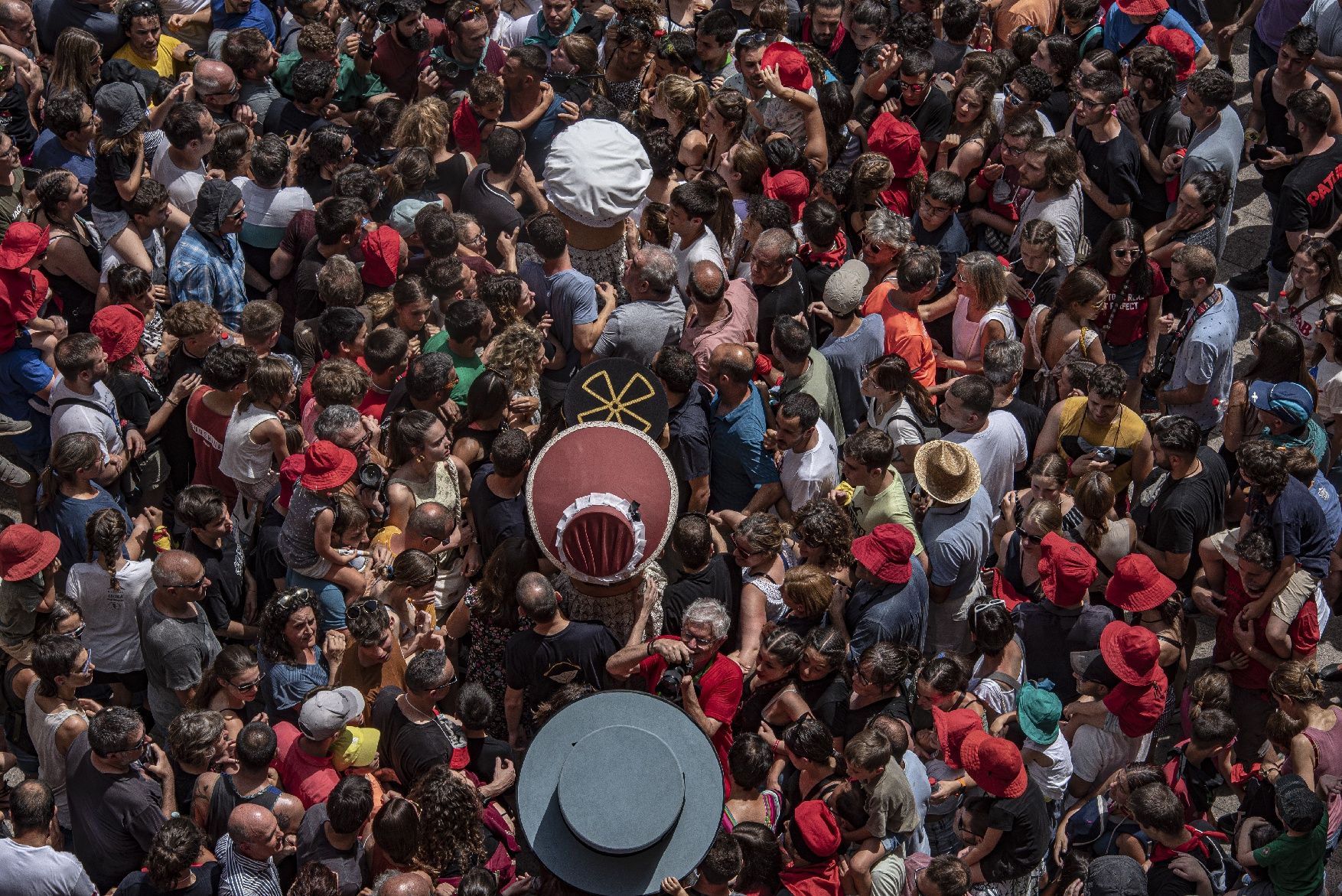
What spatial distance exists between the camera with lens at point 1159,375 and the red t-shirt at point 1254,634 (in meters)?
1.59

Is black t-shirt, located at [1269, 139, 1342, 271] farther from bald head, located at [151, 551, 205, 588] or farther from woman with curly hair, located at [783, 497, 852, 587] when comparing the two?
bald head, located at [151, 551, 205, 588]

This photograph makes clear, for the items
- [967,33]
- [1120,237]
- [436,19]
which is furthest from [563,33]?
[1120,237]

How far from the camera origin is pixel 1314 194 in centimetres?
972

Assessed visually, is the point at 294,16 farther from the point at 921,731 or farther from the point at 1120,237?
the point at 921,731

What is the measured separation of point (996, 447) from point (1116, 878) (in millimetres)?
2555

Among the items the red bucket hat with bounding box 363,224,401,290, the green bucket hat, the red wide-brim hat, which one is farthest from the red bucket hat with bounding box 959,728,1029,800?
the red bucket hat with bounding box 363,224,401,290

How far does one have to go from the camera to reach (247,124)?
32.7ft

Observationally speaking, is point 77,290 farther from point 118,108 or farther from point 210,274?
point 118,108

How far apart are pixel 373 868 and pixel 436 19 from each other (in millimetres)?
7132

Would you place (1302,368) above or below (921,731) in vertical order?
above

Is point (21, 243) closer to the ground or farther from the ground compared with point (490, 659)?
farther from the ground

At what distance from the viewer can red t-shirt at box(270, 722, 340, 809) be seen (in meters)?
6.57

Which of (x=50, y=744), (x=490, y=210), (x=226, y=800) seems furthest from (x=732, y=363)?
(x=50, y=744)

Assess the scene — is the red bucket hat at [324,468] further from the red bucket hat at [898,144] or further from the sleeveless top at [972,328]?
the red bucket hat at [898,144]
